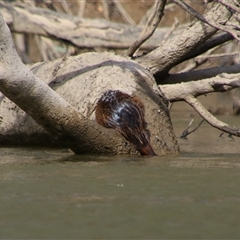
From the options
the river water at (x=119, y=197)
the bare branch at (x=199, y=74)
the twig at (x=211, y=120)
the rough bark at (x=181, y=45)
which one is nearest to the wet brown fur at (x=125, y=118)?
the river water at (x=119, y=197)

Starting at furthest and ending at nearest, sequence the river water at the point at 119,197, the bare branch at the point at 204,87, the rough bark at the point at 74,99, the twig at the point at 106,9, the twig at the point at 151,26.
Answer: the twig at the point at 106,9, the twig at the point at 151,26, the bare branch at the point at 204,87, the rough bark at the point at 74,99, the river water at the point at 119,197

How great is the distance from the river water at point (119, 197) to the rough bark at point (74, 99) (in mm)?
160

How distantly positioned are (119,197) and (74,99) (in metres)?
2.04

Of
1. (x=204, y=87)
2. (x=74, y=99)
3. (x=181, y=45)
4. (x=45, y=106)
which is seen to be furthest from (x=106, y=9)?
(x=45, y=106)

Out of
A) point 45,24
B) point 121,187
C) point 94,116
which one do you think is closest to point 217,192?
point 121,187

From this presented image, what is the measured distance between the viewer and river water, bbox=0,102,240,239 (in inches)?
115

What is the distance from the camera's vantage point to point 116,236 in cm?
281

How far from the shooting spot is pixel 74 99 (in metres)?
5.43

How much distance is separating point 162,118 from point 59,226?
2445 mm

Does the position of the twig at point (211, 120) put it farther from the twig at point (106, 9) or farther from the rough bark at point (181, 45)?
the twig at point (106, 9)

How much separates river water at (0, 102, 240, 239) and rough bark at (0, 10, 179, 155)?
0.16 meters

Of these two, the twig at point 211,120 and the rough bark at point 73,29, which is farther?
the rough bark at point 73,29

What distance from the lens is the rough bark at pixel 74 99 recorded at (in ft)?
14.3

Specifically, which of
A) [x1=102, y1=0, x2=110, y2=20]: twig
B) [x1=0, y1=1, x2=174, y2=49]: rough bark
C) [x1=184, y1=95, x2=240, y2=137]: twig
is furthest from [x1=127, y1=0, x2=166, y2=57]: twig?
[x1=102, y1=0, x2=110, y2=20]: twig
